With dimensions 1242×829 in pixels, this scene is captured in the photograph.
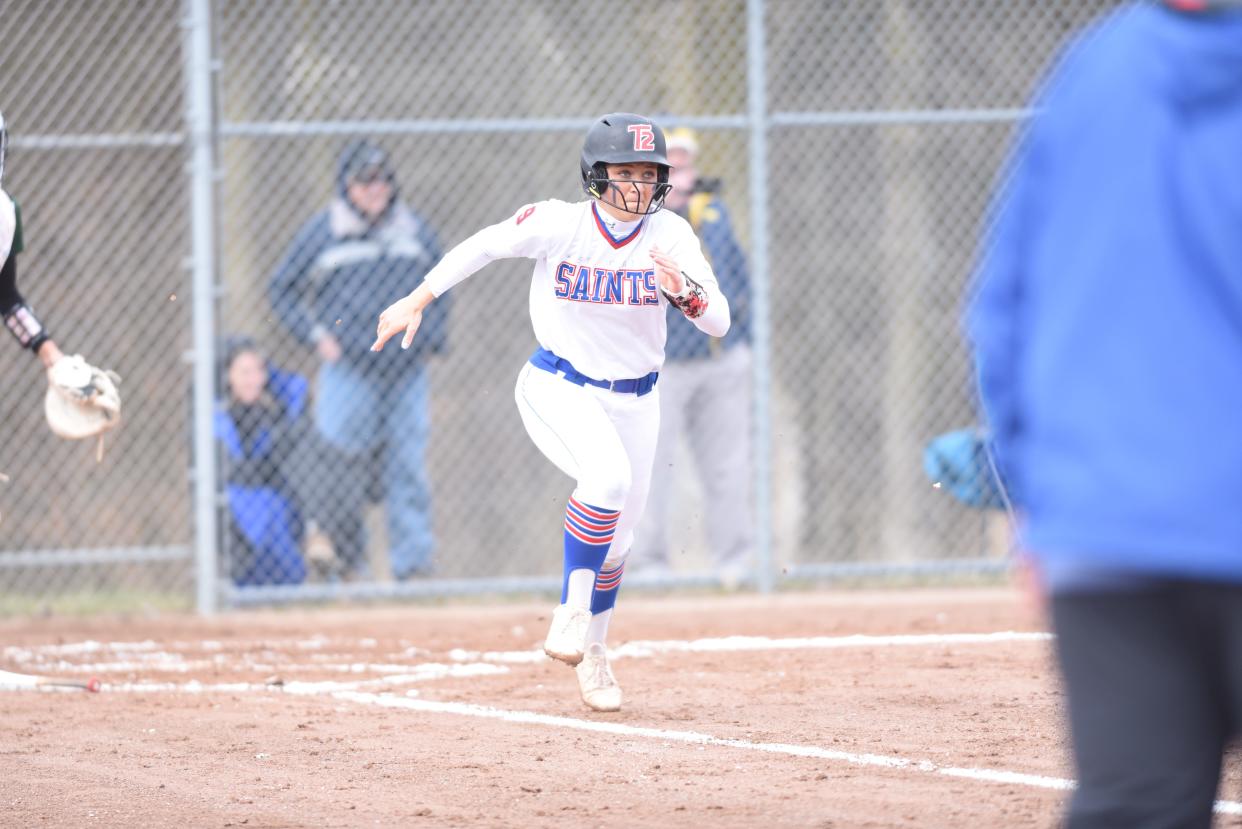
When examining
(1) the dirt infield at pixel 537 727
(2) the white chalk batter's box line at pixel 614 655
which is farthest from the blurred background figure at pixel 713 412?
(2) the white chalk batter's box line at pixel 614 655

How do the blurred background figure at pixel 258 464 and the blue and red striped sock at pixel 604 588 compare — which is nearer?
the blue and red striped sock at pixel 604 588

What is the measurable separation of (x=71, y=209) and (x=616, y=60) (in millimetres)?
3680

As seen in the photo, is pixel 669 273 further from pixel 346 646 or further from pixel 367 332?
pixel 367 332

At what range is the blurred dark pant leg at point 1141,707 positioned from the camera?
2.33 metres

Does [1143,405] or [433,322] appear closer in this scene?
[1143,405]

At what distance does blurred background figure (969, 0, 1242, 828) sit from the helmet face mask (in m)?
3.88

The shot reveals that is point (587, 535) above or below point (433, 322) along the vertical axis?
below

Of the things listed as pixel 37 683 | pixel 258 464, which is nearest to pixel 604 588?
pixel 37 683

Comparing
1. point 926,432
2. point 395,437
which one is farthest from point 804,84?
point 395,437

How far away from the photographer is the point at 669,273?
589cm

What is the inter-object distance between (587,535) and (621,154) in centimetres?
129

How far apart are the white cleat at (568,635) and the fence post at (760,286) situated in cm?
410

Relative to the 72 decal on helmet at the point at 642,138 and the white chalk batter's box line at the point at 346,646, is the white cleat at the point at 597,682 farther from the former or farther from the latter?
the 72 decal on helmet at the point at 642,138

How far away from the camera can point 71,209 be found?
467 inches
